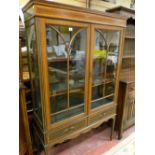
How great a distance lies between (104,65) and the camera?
1.68 metres

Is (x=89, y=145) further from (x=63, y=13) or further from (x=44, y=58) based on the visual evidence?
(x=63, y=13)

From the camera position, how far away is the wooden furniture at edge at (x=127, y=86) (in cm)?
189

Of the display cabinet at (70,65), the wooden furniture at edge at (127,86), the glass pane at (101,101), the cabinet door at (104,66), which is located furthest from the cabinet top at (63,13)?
the glass pane at (101,101)

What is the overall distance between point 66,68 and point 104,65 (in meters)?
0.55

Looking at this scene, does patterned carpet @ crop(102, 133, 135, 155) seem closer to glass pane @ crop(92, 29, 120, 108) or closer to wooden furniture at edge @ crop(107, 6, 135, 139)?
wooden furniture at edge @ crop(107, 6, 135, 139)

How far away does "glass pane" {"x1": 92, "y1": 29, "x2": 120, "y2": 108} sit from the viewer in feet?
5.13

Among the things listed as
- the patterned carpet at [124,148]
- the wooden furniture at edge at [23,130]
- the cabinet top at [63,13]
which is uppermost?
the cabinet top at [63,13]

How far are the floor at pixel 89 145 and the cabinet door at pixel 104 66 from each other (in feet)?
2.06

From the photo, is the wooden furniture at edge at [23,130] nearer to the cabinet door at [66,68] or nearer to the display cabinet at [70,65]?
the display cabinet at [70,65]

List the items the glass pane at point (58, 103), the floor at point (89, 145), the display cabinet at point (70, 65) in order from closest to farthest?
the display cabinet at point (70, 65), the glass pane at point (58, 103), the floor at point (89, 145)

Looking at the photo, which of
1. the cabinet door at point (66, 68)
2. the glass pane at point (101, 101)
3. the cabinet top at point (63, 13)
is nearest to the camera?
the cabinet top at point (63, 13)

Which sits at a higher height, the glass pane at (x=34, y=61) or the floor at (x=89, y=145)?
the glass pane at (x=34, y=61)
